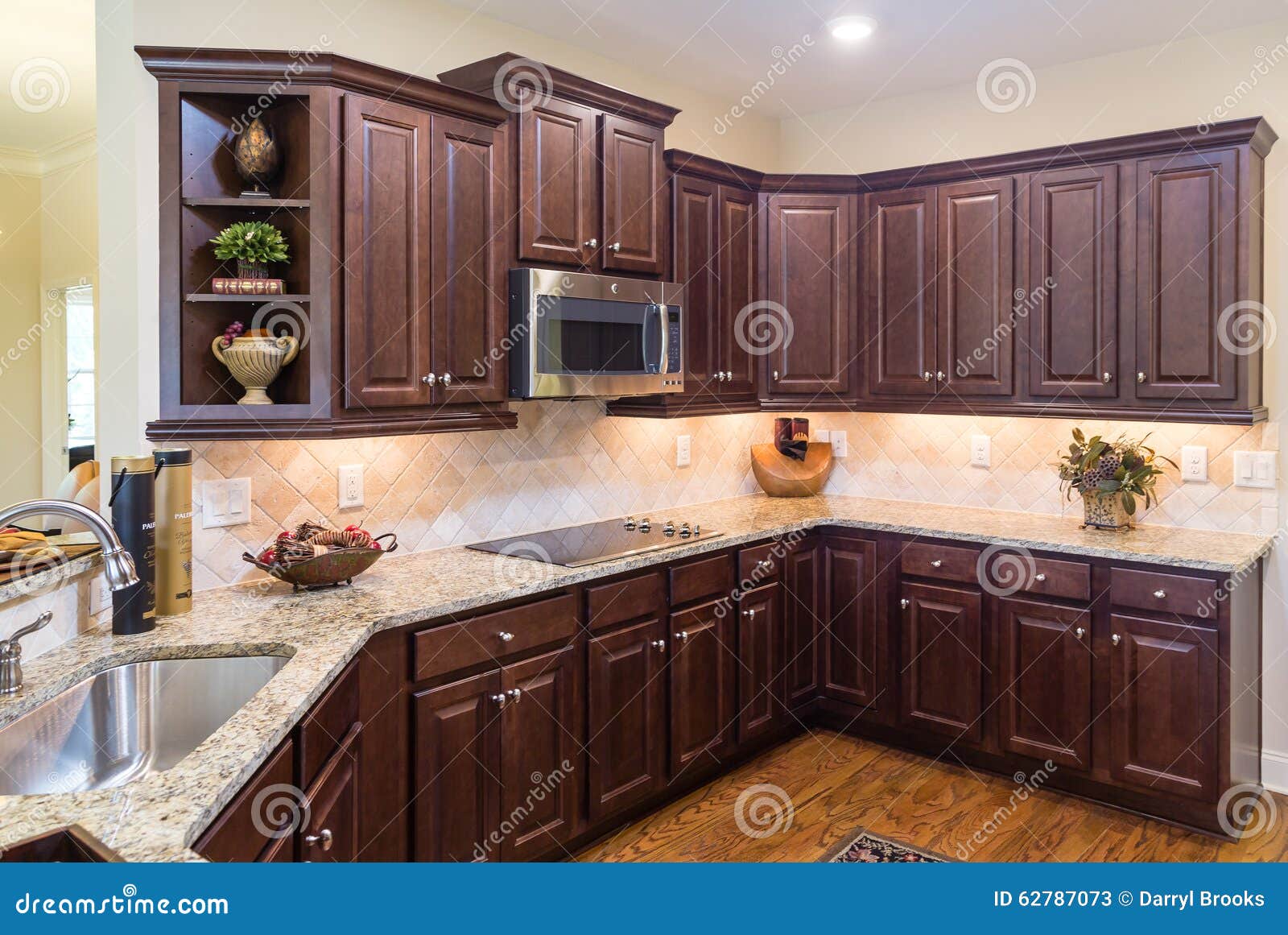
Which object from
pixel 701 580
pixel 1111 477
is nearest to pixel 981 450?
pixel 1111 477

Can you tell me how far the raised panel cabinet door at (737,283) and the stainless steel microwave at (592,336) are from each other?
337 mm

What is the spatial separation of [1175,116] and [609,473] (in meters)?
2.48

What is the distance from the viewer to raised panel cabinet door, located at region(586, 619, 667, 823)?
2863 millimetres

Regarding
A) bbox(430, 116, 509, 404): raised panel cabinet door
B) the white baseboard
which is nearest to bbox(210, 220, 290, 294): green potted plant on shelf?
bbox(430, 116, 509, 404): raised panel cabinet door

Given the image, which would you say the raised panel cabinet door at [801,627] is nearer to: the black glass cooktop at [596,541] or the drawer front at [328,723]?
the black glass cooktop at [596,541]

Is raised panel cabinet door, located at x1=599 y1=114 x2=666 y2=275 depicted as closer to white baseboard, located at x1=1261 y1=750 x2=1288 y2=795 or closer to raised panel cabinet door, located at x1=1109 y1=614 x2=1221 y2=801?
raised panel cabinet door, located at x1=1109 y1=614 x2=1221 y2=801

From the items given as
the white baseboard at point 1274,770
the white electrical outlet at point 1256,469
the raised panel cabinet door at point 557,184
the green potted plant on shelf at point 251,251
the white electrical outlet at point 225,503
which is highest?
the raised panel cabinet door at point 557,184

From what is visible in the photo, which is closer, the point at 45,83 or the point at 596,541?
the point at 596,541

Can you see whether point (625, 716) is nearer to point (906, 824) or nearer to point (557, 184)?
point (906, 824)

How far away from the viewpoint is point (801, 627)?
149 inches

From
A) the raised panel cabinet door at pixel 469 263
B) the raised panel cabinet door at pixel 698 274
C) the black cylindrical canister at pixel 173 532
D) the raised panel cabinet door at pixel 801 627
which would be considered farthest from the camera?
the raised panel cabinet door at pixel 801 627

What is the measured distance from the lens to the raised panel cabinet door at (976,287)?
11.7 ft

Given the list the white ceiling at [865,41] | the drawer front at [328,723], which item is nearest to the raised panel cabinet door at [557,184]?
the white ceiling at [865,41]

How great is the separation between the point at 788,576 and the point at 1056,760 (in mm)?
1137
